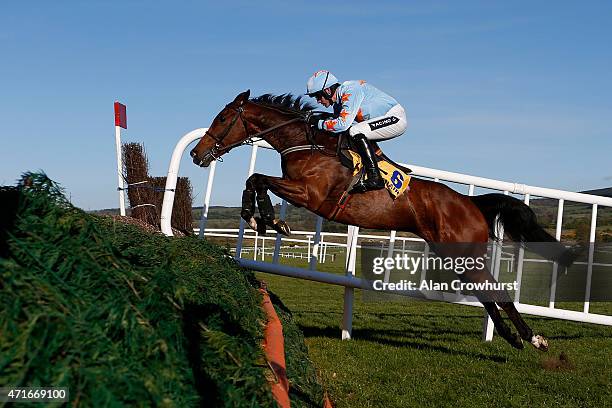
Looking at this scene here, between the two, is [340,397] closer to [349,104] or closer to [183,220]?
[349,104]

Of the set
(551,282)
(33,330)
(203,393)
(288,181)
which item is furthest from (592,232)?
(33,330)

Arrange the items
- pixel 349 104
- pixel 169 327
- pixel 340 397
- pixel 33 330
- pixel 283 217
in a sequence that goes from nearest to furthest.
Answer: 1. pixel 33 330
2. pixel 169 327
3. pixel 340 397
4. pixel 349 104
5. pixel 283 217

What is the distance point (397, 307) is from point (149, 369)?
10.1 metres

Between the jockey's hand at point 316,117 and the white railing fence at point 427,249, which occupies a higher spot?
the jockey's hand at point 316,117

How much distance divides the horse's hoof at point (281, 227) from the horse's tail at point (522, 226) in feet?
5.69

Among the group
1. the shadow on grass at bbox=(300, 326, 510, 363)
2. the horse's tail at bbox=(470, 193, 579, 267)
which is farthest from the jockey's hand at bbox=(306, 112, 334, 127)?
the shadow on grass at bbox=(300, 326, 510, 363)

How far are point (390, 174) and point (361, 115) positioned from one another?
629 millimetres

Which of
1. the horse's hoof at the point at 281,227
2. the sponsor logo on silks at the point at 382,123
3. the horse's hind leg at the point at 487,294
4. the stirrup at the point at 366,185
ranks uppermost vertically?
the sponsor logo on silks at the point at 382,123

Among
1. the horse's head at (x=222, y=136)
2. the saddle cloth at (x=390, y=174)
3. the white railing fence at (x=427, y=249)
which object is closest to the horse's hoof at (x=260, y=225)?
the white railing fence at (x=427, y=249)

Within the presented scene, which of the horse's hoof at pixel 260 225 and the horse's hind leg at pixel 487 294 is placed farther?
the horse's hind leg at pixel 487 294

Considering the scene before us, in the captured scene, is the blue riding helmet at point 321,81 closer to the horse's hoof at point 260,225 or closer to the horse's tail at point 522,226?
the horse's hoof at point 260,225

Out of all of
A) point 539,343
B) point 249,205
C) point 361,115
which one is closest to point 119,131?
point 249,205

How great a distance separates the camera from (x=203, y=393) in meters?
1.54

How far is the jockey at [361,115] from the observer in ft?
19.0
